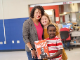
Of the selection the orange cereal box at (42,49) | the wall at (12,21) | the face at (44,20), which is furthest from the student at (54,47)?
the wall at (12,21)

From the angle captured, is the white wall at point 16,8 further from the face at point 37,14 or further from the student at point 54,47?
the student at point 54,47

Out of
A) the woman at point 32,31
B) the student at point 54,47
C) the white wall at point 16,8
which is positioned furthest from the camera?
the white wall at point 16,8

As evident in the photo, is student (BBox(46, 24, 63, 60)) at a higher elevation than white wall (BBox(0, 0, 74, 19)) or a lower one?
lower

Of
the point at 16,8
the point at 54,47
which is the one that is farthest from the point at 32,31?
the point at 16,8

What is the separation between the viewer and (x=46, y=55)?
1293 millimetres

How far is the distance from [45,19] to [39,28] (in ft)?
0.55

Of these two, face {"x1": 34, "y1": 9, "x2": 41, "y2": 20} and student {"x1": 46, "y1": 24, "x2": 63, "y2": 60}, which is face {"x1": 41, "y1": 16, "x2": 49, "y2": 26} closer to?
face {"x1": 34, "y1": 9, "x2": 41, "y2": 20}

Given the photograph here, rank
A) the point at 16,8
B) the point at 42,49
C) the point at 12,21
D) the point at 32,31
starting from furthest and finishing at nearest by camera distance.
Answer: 1. the point at 12,21
2. the point at 16,8
3. the point at 32,31
4. the point at 42,49

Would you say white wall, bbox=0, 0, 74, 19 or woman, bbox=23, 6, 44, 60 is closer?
woman, bbox=23, 6, 44, 60

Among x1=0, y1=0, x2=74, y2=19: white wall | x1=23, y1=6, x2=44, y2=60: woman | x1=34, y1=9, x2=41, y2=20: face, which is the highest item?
x1=0, y1=0, x2=74, y2=19: white wall

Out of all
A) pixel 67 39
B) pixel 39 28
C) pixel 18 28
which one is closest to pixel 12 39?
pixel 18 28

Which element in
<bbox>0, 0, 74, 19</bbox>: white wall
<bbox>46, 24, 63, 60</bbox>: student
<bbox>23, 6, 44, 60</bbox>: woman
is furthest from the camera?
<bbox>0, 0, 74, 19</bbox>: white wall

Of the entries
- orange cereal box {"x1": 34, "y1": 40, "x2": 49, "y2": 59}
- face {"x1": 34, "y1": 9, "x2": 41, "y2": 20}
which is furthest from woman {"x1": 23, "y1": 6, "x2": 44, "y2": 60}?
orange cereal box {"x1": 34, "y1": 40, "x2": 49, "y2": 59}

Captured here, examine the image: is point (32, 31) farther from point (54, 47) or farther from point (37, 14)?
point (54, 47)
